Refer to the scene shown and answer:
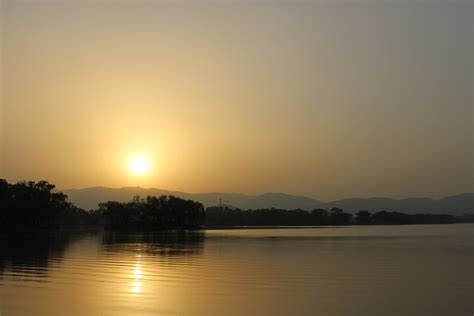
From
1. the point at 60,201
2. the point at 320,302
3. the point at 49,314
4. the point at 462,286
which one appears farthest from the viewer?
the point at 60,201

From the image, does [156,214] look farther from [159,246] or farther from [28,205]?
[159,246]

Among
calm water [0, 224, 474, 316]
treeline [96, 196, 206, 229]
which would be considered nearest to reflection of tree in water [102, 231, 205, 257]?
calm water [0, 224, 474, 316]

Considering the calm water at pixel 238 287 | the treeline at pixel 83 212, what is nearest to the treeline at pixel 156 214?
the treeline at pixel 83 212

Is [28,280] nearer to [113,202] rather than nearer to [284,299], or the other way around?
[284,299]

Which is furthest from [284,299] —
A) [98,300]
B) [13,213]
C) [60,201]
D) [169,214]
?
[169,214]

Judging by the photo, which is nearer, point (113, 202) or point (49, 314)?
point (49, 314)

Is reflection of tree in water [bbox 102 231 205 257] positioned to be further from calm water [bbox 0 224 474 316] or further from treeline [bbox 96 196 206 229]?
treeline [bbox 96 196 206 229]

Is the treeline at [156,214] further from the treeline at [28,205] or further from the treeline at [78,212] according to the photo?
the treeline at [28,205]

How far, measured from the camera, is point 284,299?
17172 millimetres

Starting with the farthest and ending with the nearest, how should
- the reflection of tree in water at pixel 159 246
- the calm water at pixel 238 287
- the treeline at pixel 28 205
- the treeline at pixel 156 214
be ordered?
the treeline at pixel 156 214
the treeline at pixel 28 205
the reflection of tree in water at pixel 159 246
the calm water at pixel 238 287

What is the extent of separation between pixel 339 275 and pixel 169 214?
114687 millimetres

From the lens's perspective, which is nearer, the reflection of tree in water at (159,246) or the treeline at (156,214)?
the reflection of tree in water at (159,246)

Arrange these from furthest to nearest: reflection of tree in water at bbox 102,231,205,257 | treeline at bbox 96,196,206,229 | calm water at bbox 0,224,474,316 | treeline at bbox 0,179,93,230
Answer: treeline at bbox 96,196,206,229 → treeline at bbox 0,179,93,230 → reflection of tree in water at bbox 102,231,205,257 → calm water at bbox 0,224,474,316

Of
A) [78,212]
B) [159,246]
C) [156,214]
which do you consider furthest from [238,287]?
[78,212]
